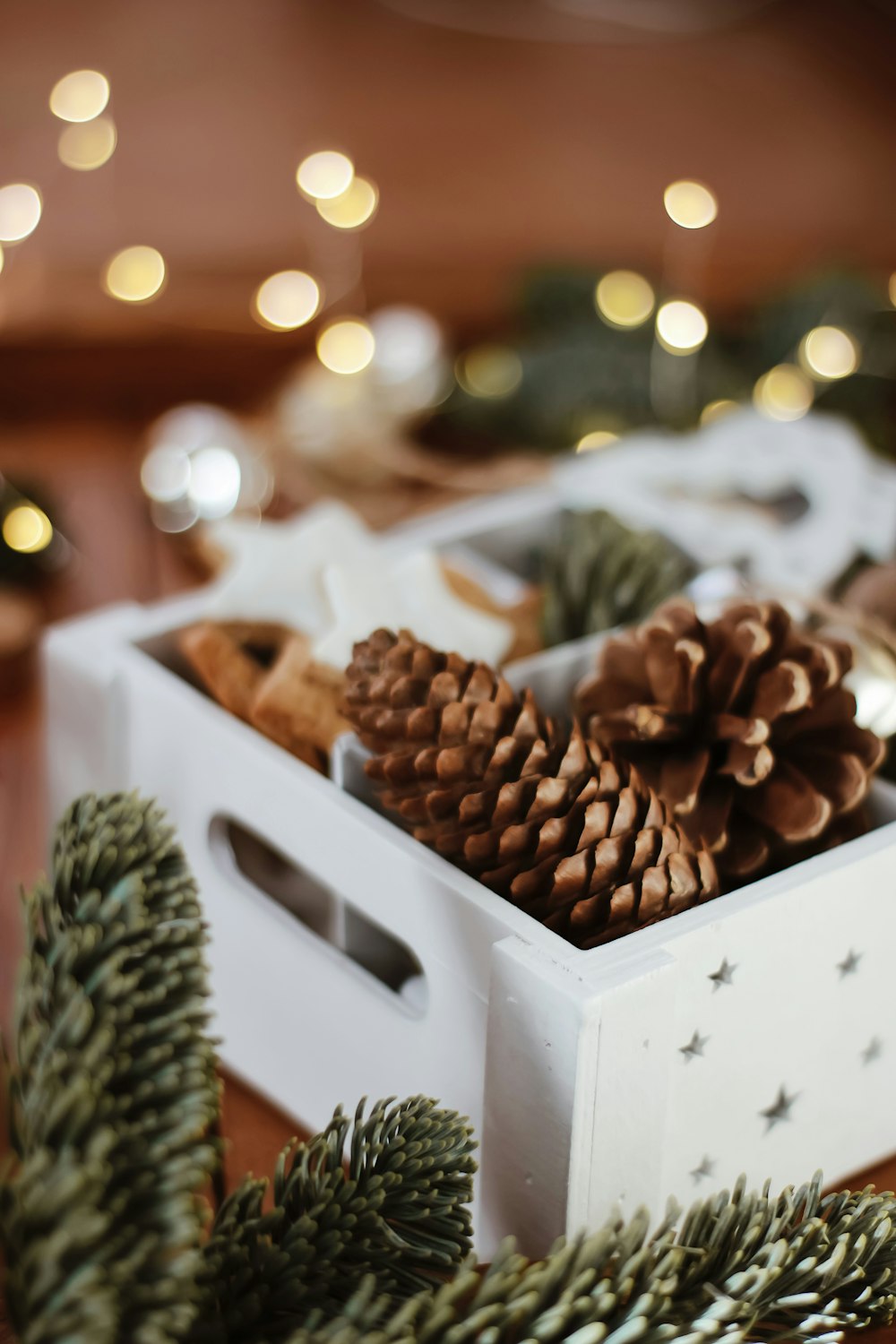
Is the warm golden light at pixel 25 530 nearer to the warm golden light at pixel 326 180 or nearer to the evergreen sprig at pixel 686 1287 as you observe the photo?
the warm golden light at pixel 326 180

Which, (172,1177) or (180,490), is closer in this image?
(172,1177)

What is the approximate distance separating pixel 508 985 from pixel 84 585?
0.55m

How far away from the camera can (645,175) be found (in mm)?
Result: 1449

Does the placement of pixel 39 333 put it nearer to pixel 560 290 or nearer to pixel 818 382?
pixel 560 290

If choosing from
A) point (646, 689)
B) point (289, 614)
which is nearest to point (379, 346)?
point (289, 614)

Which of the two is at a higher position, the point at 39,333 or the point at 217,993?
the point at 39,333

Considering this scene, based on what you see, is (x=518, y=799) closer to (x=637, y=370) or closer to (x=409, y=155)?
(x=637, y=370)

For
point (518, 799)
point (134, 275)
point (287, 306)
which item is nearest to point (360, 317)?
point (287, 306)

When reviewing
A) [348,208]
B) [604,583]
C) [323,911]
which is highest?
[348,208]

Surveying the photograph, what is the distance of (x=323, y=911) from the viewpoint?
58 centimetres

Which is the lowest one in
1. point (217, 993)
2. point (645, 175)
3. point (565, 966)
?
point (217, 993)

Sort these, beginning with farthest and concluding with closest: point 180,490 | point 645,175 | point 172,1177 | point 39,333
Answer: point 645,175 < point 39,333 < point 180,490 < point 172,1177

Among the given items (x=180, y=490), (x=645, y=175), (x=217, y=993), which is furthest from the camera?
(x=645, y=175)

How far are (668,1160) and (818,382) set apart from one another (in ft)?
2.15
